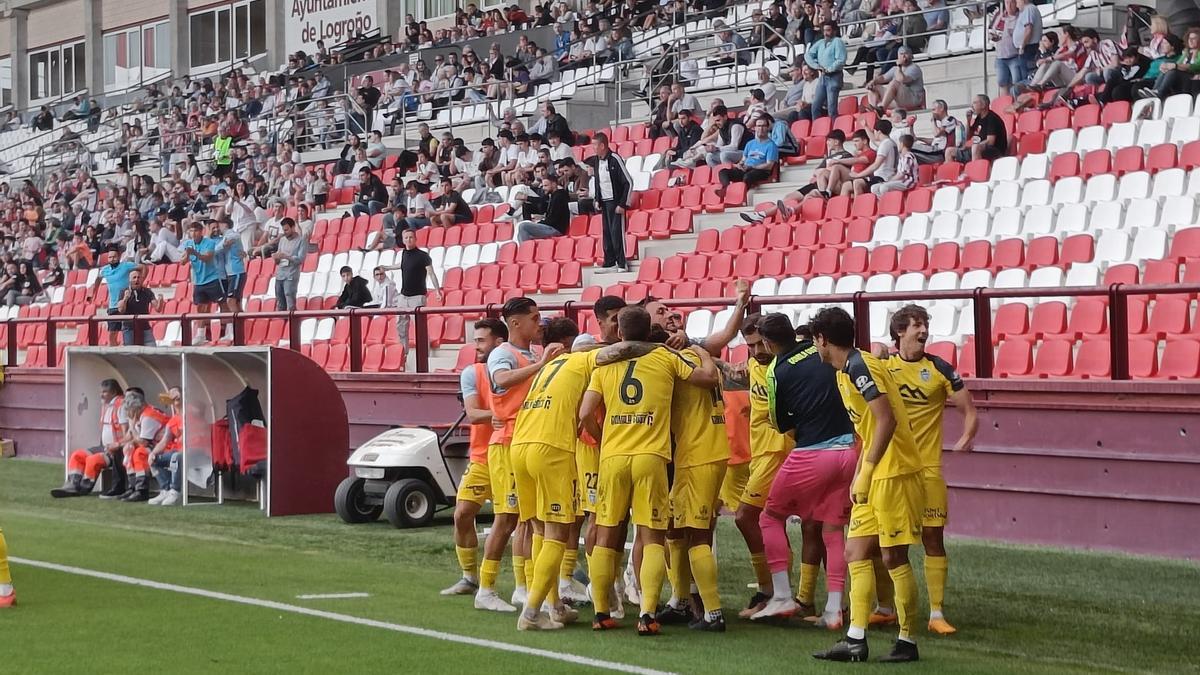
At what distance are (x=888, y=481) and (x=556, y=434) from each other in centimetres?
204

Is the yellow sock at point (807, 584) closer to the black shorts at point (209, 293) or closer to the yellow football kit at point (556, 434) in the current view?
the yellow football kit at point (556, 434)

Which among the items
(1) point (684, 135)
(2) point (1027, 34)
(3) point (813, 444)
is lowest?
(3) point (813, 444)

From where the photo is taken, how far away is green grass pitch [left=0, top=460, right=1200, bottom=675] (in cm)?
843

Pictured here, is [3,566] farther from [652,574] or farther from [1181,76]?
[1181,76]

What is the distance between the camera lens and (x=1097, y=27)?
2258 centimetres

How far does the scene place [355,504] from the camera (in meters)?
15.5

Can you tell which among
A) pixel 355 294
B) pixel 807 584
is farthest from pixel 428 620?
pixel 355 294

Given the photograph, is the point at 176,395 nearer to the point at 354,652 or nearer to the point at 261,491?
the point at 261,491

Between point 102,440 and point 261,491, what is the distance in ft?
9.91

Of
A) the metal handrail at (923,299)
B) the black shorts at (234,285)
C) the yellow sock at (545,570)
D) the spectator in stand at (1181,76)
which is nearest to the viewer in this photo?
the yellow sock at (545,570)

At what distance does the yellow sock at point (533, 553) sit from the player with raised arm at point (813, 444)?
1.39 meters

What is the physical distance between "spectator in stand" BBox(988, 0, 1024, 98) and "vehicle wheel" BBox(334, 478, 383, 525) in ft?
34.1

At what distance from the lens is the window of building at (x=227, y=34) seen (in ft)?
166

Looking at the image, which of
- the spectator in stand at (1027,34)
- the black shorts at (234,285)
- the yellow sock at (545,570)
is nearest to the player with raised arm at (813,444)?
the yellow sock at (545,570)
